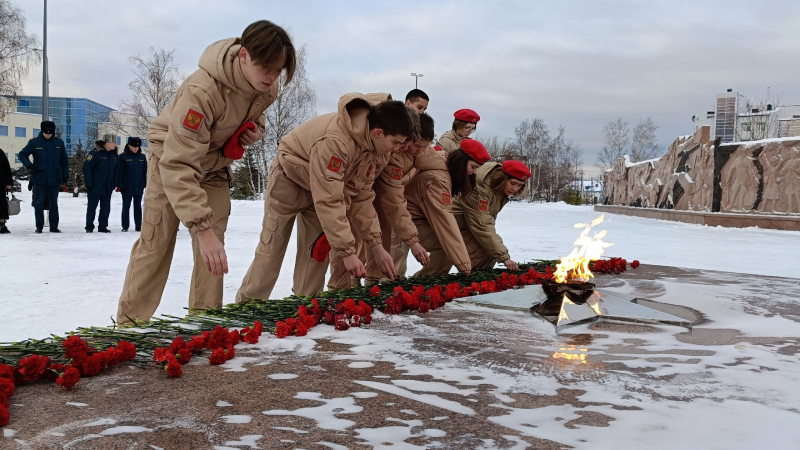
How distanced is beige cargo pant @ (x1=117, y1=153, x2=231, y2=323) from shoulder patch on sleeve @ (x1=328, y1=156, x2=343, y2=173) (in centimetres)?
67

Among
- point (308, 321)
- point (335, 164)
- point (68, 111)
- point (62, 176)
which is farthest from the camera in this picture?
point (68, 111)

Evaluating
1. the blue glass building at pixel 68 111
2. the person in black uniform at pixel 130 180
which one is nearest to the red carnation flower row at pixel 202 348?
the person in black uniform at pixel 130 180

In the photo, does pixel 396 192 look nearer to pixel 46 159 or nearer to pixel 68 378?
pixel 68 378

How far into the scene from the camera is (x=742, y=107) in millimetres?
32844

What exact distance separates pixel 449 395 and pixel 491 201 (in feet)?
11.1

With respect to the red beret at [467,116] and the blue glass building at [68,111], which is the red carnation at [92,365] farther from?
the blue glass building at [68,111]

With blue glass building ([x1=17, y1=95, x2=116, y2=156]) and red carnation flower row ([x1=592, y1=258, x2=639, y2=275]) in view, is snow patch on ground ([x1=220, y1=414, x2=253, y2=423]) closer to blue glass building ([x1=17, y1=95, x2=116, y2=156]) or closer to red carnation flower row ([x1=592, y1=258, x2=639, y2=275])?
red carnation flower row ([x1=592, y1=258, x2=639, y2=275])

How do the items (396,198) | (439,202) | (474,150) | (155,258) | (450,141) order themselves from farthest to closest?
(450,141) → (474,150) → (439,202) → (396,198) → (155,258)

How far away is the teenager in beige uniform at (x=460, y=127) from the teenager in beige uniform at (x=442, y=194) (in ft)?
3.89

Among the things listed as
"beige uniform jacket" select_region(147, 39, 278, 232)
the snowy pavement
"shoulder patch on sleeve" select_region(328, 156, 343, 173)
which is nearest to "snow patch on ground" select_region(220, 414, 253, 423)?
the snowy pavement

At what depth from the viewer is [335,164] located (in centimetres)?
337

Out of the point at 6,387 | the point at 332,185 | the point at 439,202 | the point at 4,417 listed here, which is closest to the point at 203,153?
the point at 332,185

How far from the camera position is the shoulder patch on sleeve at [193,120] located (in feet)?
9.23

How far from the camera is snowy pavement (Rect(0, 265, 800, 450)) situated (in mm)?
1483
